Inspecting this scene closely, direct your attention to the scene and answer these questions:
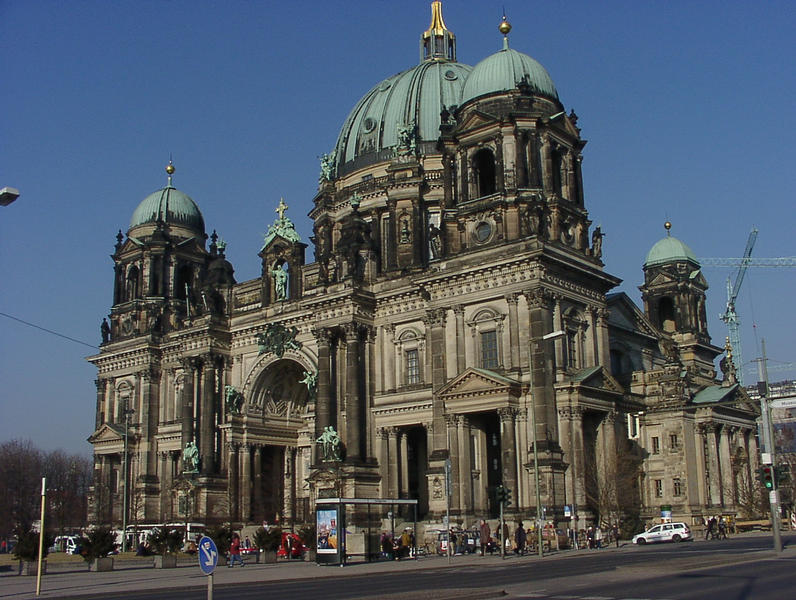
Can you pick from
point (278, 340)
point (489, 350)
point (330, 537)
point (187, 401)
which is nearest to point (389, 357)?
point (489, 350)

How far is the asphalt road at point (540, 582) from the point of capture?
22.4 metres

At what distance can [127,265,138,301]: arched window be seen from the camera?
266 ft

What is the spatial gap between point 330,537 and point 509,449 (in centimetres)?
1366

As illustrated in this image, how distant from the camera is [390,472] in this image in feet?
201

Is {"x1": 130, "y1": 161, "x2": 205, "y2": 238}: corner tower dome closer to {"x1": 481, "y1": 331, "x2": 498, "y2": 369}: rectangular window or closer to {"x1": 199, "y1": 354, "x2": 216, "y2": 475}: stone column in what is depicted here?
{"x1": 199, "y1": 354, "x2": 216, "y2": 475}: stone column

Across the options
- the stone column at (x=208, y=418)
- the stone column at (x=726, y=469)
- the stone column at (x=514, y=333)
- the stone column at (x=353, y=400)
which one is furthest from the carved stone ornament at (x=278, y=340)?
the stone column at (x=726, y=469)

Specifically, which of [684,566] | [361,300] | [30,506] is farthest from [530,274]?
[30,506]

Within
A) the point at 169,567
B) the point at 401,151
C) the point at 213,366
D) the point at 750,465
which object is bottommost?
the point at 169,567

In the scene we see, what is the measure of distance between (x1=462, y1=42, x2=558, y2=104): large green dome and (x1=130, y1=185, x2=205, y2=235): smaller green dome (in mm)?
32836

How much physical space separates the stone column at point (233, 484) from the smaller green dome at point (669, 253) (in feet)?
146

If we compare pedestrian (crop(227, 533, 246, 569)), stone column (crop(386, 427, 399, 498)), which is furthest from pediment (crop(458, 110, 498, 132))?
pedestrian (crop(227, 533, 246, 569))

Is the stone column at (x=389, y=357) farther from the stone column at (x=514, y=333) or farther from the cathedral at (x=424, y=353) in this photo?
the stone column at (x=514, y=333)

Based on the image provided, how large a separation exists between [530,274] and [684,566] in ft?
88.1

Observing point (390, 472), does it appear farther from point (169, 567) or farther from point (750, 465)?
point (750, 465)
